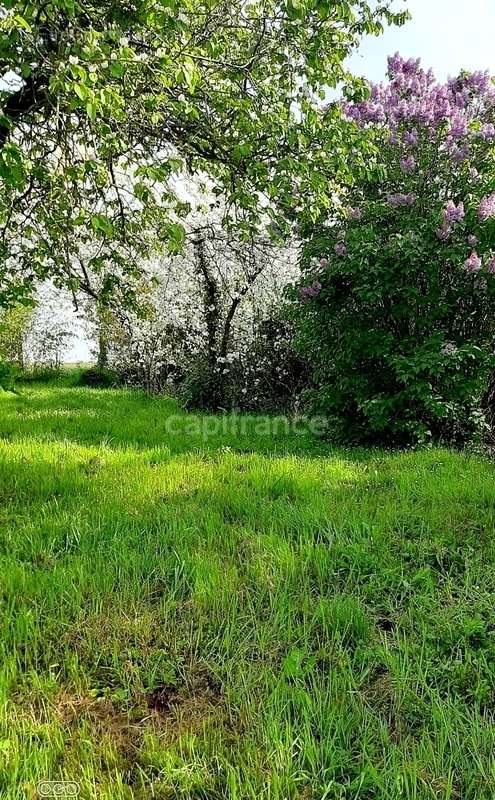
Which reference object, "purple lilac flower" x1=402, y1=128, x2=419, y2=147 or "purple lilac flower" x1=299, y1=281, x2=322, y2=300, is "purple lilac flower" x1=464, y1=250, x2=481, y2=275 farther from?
"purple lilac flower" x1=299, y1=281, x2=322, y2=300

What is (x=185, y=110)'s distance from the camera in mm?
3107

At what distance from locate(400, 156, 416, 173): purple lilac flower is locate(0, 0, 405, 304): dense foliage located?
64.0 inches

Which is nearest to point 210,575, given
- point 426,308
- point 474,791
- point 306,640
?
point 306,640

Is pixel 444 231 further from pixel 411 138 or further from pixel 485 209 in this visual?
pixel 411 138

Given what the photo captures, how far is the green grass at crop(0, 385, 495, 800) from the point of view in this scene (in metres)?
1.56


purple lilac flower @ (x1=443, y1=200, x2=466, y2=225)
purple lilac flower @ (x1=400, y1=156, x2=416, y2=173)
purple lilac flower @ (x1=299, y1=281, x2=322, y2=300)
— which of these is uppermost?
purple lilac flower @ (x1=400, y1=156, x2=416, y2=173)

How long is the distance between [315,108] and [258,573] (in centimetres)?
339

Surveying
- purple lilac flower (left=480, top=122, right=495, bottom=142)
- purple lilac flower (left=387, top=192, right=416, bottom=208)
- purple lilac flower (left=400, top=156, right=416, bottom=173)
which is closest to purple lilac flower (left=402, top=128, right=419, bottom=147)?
purple lilac flower (left=400, top=156, right=416, bottom=173)

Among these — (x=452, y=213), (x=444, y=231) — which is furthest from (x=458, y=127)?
(x=444, y=231)

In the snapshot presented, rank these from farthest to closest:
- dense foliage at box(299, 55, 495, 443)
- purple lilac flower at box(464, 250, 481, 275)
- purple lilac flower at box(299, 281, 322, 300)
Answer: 1. purple lilac flower at box(299, 281, 322, 300)
2. dense foliage at box(299, 55, 495, 443)
3. purple lilac flower at box(464, 250, 481, 275)

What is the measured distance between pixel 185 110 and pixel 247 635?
117 inches

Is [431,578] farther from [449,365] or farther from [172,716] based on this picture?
[449,365]

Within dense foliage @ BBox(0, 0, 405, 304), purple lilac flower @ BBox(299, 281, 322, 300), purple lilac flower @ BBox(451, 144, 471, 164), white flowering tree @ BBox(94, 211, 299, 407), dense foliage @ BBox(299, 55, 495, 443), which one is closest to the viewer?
dense foliage @ BBox(0, 0, 405, 304)

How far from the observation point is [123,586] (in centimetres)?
256
